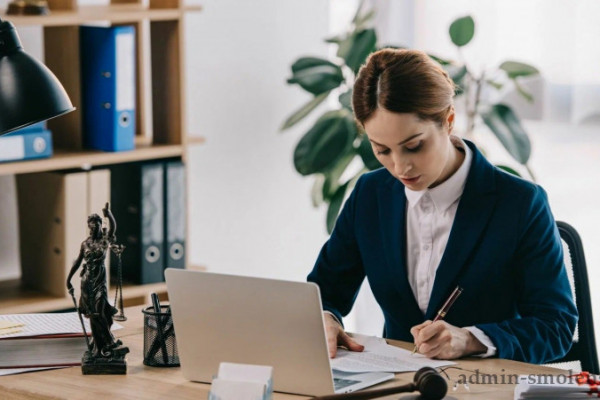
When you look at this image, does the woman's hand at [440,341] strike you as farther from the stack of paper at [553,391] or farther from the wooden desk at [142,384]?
the stack of paper at [553,391]

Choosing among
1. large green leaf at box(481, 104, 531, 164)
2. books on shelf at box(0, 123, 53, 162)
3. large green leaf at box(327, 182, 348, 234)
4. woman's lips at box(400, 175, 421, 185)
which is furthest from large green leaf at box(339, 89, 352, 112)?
woman's lips at box(400, 175, 421, 185)

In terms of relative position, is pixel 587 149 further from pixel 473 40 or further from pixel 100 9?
pixel 100 9

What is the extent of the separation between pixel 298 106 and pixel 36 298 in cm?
141

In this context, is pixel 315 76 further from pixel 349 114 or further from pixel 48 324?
pixel 48 324

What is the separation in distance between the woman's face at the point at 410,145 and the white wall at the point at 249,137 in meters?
1.76

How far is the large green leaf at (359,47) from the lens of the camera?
11.5ft

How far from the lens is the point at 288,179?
4.11 m

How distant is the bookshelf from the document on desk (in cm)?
135

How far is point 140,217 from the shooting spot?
3.21 m

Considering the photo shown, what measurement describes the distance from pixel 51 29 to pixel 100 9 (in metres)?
0.16

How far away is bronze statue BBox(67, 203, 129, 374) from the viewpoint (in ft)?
6.07

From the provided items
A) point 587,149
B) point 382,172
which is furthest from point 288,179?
point 382,172

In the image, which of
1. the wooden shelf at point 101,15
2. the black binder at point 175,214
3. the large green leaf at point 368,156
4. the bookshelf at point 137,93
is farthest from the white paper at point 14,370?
the large green leaf at point 368,156

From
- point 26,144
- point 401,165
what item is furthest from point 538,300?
point 26,144
